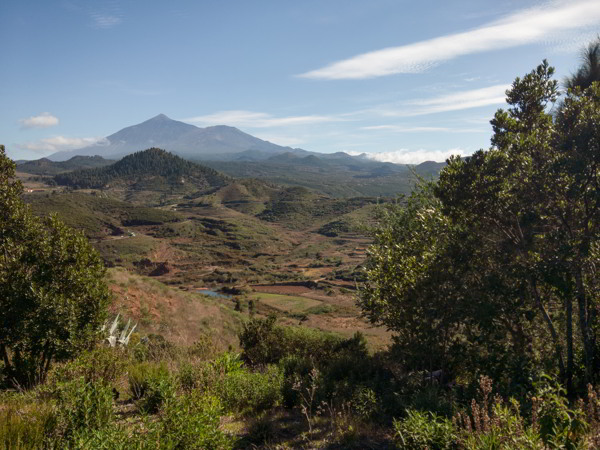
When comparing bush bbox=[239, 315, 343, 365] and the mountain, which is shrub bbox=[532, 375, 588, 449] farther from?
the mountain

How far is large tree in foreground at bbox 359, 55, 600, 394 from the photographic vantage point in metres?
6.39

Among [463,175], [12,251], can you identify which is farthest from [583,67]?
[12,251]

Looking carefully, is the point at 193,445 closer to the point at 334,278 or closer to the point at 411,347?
the point at 411,347

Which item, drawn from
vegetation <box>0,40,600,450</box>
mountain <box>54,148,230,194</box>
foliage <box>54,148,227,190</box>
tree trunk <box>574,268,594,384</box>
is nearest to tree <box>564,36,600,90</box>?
vegetation <box>0,40,600,450</box>

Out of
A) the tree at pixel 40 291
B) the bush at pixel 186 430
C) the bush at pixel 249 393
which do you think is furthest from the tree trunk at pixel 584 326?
the tree at pixel 40 291

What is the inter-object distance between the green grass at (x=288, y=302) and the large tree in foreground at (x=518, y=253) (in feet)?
124

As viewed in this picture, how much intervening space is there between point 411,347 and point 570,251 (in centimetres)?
342

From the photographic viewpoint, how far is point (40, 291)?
8.23 metres

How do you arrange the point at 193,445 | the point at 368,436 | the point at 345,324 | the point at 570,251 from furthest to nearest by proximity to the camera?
the point at 345,324 → the point at 570,251 → the point at 368,436 → the point at 193,445

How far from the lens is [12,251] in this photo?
8.76 meters

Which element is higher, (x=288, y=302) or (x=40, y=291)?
(x=40, y=291)

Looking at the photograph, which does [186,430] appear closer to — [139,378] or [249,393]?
[249,393]

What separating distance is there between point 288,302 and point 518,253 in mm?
45387

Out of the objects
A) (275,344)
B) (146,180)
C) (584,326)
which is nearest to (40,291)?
(275,344)
